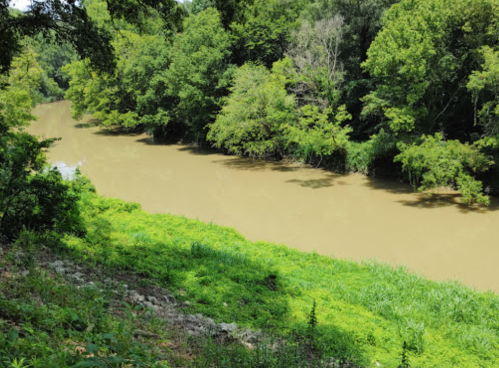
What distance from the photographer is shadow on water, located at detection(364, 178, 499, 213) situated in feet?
55.8

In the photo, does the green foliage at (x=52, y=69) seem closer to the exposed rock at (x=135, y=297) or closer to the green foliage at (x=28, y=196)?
the green foliage at (x=28, y=196)

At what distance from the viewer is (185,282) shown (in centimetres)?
714

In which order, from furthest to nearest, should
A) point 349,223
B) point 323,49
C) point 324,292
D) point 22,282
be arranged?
point 323,49 < point 349,223 < point 324,292 < point 22,282

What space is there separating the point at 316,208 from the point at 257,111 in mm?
8960

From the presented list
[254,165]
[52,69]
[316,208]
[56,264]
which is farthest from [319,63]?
[52,69]

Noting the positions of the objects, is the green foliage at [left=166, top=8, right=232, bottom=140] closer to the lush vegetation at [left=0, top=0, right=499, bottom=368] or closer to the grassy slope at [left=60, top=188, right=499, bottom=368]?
the lush vegetation at [left=0, top=0, right=499, bottom=368]

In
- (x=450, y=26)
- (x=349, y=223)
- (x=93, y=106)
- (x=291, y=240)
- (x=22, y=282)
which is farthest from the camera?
(x=93, y=106)

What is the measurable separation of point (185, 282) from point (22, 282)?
305 centimetres

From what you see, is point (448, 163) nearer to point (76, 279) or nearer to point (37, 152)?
point (37, 152)

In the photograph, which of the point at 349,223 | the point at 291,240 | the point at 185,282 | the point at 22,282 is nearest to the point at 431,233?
the point at 349,223

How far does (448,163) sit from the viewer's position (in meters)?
17.4

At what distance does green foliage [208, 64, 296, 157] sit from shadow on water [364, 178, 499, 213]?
22.2ft

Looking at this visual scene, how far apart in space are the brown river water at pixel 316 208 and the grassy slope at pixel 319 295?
288 centimetres

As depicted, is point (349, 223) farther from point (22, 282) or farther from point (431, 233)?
point (22, 282)
